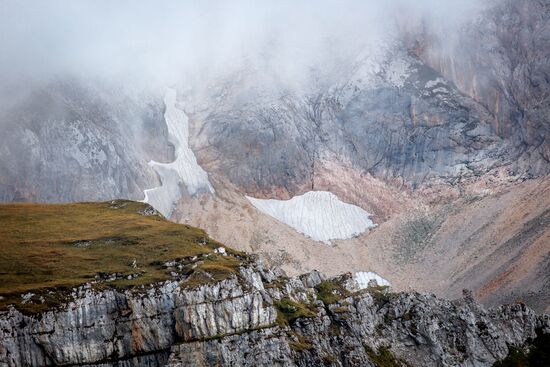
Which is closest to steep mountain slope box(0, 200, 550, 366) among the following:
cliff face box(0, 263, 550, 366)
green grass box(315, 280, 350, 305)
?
cliff face box(0, 263, 550, 366)

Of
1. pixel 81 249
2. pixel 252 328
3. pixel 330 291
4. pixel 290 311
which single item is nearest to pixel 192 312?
pixel 252 328

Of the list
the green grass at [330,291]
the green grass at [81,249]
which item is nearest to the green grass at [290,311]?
the green grass at [330,291]

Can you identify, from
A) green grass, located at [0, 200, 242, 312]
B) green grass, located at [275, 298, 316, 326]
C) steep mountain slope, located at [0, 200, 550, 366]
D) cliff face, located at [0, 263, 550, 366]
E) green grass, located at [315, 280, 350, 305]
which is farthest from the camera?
green grass, located at [315, 280, 350, 305]

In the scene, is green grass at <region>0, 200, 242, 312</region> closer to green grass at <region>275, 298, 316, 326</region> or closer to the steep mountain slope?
the steep mountain slope

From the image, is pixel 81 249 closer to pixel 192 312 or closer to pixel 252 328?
pixel 192 312

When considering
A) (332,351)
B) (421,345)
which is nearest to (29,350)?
(332,351)

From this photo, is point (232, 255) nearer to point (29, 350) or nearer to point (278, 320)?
point (278, 320)

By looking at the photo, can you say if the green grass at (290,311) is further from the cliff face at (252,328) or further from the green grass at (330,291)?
the green grass at (330,291)

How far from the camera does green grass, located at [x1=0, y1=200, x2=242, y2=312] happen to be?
11750 centimetres

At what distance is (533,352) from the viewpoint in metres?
146

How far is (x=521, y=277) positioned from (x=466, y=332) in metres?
58.6

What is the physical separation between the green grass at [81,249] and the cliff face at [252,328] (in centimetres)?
391

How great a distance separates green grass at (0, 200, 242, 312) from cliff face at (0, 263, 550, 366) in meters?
3.91

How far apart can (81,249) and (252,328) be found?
35.0 m
